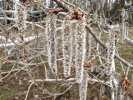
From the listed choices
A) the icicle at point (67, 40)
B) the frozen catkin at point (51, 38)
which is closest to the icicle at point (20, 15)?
the frozen catkin at point (51, 38)

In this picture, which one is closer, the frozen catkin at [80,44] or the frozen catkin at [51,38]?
the frozen catkin at [80,44]

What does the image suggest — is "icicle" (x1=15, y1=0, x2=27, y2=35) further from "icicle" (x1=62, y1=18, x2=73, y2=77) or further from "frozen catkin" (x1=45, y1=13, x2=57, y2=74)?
"icicle" (x1=62, y1=18, x2=73, y2=77)

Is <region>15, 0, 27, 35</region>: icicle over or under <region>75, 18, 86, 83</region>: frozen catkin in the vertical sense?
over

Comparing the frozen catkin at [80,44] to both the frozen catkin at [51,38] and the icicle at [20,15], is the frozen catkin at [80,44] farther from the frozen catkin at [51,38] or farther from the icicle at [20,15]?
the icicle at [20,15]

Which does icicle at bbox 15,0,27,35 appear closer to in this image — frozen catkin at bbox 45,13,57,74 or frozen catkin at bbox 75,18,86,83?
frozen catkin at bbox 45,13,57,74

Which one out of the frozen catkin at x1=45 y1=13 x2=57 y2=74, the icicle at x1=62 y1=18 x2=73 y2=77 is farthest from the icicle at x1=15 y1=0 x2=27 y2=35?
the icicle at x1=62 y1=18 x2=73 y2=77

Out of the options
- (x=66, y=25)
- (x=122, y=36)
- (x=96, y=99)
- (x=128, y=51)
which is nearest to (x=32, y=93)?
(x=96, y=99)

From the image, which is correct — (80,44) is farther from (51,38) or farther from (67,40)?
(51,38)

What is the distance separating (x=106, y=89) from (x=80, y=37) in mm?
4090

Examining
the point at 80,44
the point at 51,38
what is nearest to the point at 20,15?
the point at 51,38

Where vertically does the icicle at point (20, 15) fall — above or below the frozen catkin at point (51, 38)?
above

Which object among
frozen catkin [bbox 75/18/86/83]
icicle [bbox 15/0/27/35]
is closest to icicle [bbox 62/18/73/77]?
frozen catkin [bbox 75/18/86/83]

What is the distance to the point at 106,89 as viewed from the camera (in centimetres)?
518

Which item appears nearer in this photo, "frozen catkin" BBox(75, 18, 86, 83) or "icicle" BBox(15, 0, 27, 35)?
"frozen catkin" BBox(75, 18, 86, 83)
